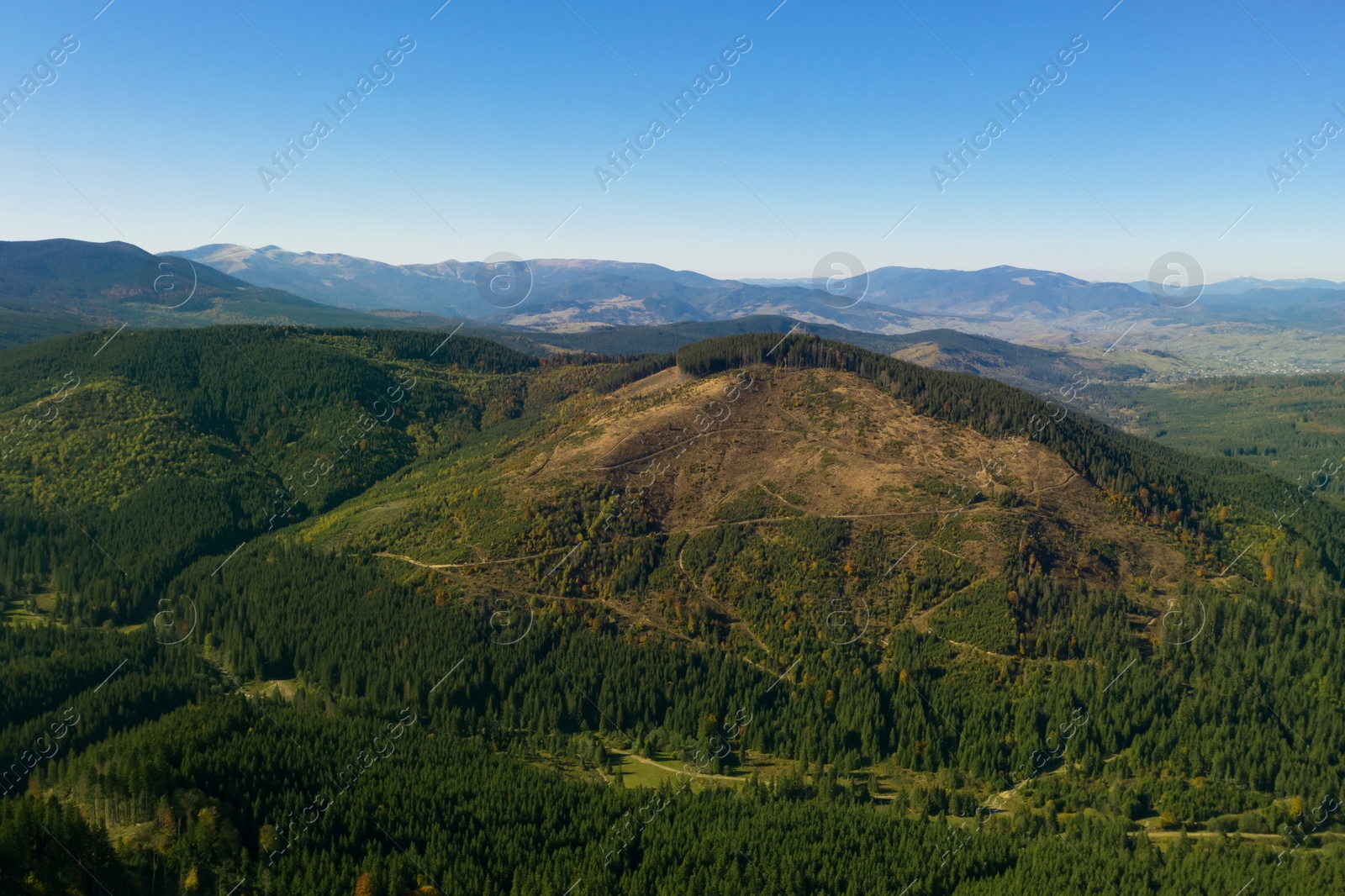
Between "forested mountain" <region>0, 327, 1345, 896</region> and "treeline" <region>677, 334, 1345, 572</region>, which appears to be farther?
"treeline" <region>677, 334, 1345, 572</region>

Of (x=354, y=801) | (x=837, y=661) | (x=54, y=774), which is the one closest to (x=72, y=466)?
(x=54, y=774)

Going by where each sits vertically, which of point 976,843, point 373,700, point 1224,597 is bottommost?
point 976,843

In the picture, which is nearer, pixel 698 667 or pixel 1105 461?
pixel 698 667

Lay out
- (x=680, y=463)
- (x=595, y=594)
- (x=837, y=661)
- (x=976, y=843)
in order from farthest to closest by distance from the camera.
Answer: (x=680, y=463) → (x=595, y=594) → (x=837, y=661) → (x=976, y=843)

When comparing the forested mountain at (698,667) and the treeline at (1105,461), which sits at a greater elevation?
the treeline at (1105,461)

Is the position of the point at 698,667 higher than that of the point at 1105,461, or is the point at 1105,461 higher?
the point at 1105,461

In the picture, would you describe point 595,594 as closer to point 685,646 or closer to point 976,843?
point 685,646

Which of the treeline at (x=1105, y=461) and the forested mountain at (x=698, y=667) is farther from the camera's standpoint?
the treeline at (x=1105, y=461)

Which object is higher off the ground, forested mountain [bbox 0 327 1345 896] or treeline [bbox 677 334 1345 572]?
treeline [bbox 677 334 1345 572]
